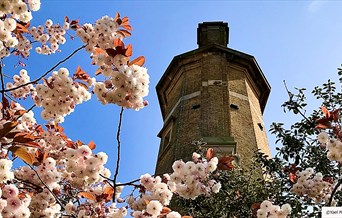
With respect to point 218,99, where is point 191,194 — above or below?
below

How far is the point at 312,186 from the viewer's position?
20.8 ft

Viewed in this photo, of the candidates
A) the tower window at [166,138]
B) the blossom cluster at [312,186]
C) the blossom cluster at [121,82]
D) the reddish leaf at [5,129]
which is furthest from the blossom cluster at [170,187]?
the tower window at [166,138]

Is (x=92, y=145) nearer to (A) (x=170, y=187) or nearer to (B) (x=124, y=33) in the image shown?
(A) (x=170, y=187)

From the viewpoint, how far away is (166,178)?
5.43m

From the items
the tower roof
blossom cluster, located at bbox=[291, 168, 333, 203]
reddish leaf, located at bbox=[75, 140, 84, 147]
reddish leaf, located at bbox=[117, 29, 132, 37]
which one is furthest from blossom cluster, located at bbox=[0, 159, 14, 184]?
the tower roof

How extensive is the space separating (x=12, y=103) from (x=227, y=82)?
13.3 m

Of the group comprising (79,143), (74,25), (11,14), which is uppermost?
(74,25)

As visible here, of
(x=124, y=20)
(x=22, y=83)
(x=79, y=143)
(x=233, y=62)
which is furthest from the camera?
(x=233, y=62)

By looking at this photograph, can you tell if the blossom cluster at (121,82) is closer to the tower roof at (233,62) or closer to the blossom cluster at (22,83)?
the blossom cluster at (22,83)

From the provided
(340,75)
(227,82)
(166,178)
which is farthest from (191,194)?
(227,82)

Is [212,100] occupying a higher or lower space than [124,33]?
higher

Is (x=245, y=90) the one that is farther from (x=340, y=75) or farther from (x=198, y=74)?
(x=340, y=75)

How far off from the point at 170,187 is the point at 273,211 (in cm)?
131

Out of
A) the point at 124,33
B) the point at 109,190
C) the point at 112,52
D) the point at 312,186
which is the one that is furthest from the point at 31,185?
the point at 312,186
